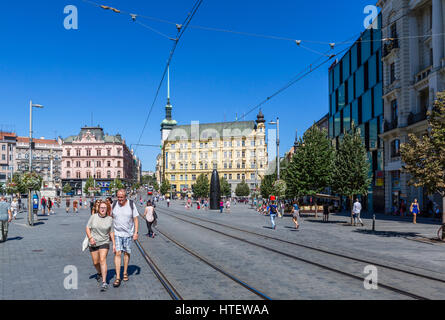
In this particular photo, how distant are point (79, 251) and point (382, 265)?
29.9ft

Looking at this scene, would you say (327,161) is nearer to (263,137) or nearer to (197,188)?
(197,188)

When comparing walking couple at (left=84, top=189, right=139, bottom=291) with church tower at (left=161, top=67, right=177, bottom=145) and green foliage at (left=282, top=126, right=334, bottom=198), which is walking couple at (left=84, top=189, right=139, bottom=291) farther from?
church tower at (left=161, top=67, right=177, bottom=145)

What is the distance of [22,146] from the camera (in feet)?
375

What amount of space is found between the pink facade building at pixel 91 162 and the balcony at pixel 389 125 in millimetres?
86652

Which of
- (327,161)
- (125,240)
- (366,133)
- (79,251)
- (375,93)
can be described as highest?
(375,93)

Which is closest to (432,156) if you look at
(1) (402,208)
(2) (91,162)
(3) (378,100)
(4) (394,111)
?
(1) (402,208)

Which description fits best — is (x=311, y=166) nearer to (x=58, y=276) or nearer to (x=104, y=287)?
(x=58, y=276)

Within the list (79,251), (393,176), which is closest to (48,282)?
(79,251)

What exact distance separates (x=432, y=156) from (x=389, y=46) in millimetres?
22295

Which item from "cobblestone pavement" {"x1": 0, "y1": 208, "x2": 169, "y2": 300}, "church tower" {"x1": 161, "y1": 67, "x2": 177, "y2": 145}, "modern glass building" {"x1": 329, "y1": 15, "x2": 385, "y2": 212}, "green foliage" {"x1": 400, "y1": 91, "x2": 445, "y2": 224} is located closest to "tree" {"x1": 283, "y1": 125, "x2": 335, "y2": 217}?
"modern glass building" {"x1": 329, "y1": 15, "x2": 385, "y2": 212}

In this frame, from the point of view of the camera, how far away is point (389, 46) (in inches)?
1363

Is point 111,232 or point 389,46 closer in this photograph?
point 111,232

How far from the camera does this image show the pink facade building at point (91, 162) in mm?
110812

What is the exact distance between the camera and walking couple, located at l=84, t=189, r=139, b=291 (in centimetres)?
777
